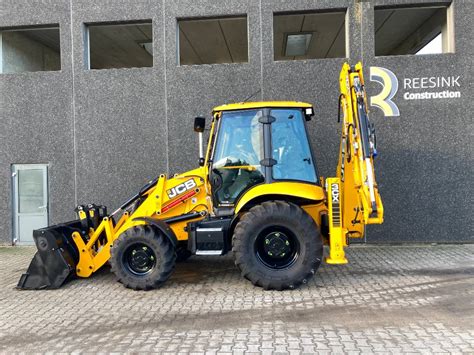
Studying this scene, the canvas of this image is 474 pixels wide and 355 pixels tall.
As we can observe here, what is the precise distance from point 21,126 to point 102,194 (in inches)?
93.5

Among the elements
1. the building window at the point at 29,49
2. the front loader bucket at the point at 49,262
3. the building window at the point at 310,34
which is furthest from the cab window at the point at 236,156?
the building window at the point at 29,49

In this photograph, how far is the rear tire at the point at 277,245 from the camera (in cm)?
530

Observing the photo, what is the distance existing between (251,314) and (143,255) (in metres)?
1.81

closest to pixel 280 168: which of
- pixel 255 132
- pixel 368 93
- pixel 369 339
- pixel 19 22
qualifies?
pixel 255 132

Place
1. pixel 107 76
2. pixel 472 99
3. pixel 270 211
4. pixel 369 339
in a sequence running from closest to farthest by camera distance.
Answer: pixel 369 339
pixel 270 211
pixel 472 99
pixel 107 76

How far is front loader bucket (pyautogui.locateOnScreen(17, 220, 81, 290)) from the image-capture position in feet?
18.7

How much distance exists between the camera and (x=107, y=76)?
891 centimetres

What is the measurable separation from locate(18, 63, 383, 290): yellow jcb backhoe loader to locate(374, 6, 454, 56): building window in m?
4.09

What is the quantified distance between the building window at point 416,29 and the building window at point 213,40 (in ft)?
10.3

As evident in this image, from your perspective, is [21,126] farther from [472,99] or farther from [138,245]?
[472,99]

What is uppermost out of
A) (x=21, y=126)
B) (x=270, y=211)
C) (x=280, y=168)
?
(x=21, y=126)

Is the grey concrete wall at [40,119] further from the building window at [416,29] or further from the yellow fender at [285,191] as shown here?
the building window at [416,29]

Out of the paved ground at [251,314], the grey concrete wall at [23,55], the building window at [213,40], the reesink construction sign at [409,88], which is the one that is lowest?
the paved ground at [251,314]

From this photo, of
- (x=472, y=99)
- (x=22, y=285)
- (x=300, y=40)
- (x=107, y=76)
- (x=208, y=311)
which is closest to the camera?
(x=208, y=311)
